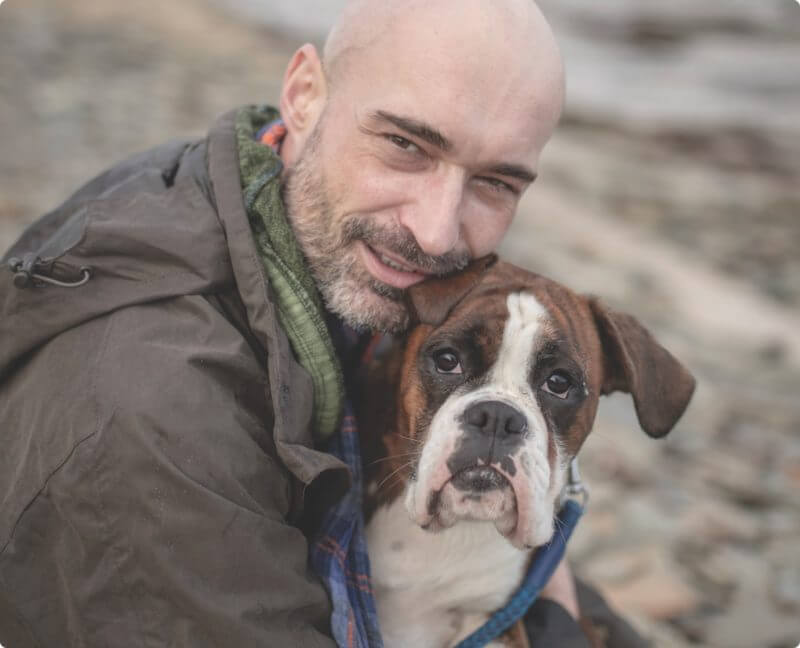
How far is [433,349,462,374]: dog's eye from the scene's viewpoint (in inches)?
129

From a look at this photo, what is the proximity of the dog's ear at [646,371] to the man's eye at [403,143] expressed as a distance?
91 cm

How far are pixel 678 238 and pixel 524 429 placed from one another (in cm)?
1075

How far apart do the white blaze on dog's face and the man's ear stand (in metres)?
0.97

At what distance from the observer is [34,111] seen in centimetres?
1045

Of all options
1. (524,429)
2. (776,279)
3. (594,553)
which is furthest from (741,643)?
(776,279)

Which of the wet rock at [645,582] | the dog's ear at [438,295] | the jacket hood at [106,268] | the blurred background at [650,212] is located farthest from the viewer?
the blurred background at [650,212]

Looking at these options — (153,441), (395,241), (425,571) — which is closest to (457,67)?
(395,241)

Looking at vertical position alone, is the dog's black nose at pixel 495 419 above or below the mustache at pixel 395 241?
below

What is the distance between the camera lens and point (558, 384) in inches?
130

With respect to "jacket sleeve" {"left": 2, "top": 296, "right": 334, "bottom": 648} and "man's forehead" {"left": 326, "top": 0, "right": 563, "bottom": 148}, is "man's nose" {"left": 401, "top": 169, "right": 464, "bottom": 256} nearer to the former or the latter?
"man's forehead" {"left": 326, "top": 0, "right": 563, "bottom": 148}

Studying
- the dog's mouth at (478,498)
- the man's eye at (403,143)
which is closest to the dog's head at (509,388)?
the dog's mouth at (478,498)

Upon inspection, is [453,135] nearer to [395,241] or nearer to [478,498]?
[395,241]

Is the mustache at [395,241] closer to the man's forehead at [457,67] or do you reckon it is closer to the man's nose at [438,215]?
the man's nose at [438,215]

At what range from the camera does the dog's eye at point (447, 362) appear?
10.7 ft
